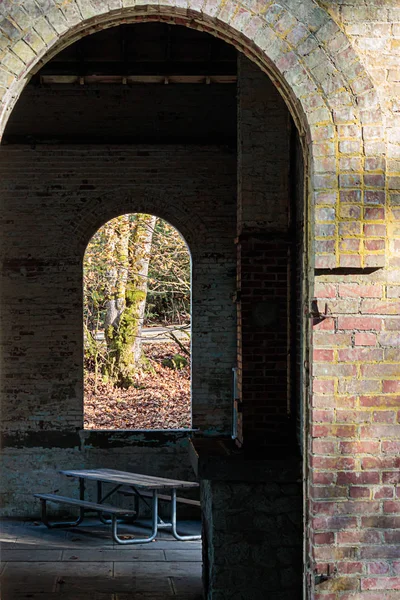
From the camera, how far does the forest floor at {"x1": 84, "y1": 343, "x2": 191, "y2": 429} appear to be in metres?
17.5

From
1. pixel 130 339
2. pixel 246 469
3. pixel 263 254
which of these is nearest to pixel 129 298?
pixel 130 339

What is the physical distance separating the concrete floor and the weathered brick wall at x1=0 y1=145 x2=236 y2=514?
1042 mm

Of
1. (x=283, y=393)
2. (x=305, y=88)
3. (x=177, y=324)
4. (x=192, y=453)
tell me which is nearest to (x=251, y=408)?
(x=283, y=393)

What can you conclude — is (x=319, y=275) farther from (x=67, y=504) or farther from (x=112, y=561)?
(x=67, y=504)

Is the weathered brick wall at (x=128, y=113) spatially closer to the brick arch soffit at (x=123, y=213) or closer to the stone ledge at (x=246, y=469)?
the brick arch soffit at (x=123, y=213)

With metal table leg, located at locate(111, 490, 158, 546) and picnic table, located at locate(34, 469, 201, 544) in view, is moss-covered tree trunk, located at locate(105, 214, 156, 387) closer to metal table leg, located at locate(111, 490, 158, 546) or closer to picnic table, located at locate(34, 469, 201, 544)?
picnic table, located at locate(34, 469, 201, 544)

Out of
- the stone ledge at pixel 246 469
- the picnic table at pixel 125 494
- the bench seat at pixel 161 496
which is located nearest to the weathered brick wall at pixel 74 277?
the bench seat at pixel 161 496

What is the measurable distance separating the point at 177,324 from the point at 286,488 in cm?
1695

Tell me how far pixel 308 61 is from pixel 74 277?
297 inches

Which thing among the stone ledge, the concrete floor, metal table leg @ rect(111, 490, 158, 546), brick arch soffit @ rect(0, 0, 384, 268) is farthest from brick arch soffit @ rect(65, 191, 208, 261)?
brick arch soffit @ rect(0, 0, 384, 268)

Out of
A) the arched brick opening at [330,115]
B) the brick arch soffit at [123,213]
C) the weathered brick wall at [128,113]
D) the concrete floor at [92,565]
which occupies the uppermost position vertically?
the weathered brick wall at [128,113]

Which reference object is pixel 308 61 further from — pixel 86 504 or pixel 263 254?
pixel 86 504

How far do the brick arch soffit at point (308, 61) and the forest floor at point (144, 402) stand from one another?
516 inches

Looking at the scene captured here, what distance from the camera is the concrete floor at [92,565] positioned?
26.0 feet
